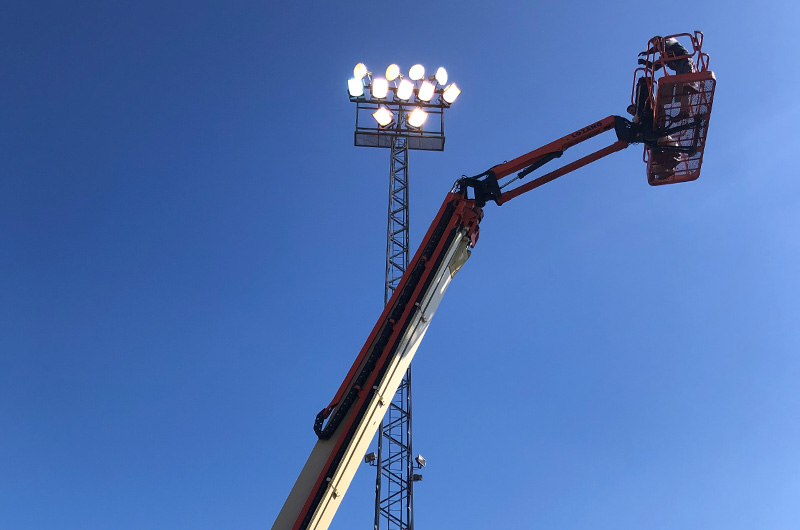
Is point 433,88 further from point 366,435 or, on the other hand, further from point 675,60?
point 366,435

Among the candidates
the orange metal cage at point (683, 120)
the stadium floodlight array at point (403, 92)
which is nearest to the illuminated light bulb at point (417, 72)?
the stadium floodlight array at point (403, 92)

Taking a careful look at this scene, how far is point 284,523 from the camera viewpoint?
1488 centimetres

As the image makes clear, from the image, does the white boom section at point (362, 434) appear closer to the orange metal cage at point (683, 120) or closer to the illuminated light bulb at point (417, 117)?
the orange metal cage at point (683, 120)

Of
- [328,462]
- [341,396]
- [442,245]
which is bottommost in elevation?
[328,462]

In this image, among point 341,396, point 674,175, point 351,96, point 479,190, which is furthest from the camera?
point 351,96

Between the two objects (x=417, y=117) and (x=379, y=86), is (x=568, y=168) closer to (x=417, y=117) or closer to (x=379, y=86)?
(x=417, y=117)

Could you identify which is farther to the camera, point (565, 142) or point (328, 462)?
point (565, 142)

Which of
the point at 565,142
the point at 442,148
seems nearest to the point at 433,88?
the point at 442,148

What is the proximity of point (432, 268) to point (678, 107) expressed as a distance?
778 cm

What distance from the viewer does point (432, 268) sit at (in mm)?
16531

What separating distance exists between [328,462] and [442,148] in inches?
648

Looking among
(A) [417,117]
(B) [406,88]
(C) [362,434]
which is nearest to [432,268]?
(C) [362,434]

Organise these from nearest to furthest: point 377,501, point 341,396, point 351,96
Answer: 1. point 341,396
2. point 377,501
3. point 351,96

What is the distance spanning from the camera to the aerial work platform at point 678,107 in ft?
57.1
